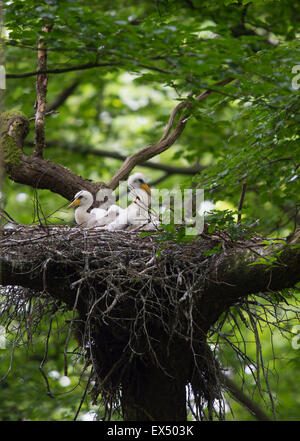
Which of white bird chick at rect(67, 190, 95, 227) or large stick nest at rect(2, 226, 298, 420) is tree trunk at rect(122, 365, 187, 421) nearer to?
large stick nest at rect(2, 226, 298, 420)

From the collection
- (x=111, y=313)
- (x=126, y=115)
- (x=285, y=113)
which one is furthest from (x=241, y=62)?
(x=126, y=115)

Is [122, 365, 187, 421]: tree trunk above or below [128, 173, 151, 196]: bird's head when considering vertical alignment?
below

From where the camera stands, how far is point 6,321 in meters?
5.68

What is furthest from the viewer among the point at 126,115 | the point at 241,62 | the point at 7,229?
the point at 126,115

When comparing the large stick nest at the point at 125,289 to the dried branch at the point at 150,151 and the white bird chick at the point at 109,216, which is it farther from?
the dried branch at the point at 150,151

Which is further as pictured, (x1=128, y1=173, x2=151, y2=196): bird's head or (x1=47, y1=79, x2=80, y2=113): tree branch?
(x1=47, y1=79, x2=80, y2=113): tree branch

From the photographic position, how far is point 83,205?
7180 millimetres

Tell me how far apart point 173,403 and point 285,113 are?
3.31 meters

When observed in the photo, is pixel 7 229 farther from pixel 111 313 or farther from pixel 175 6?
pixel 175 6

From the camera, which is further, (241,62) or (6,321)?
(241,62)

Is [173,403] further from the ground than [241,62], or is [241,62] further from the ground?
[241,62]

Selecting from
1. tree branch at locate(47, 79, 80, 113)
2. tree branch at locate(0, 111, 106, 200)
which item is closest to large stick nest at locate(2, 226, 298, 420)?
tree branch at locate(0, 111, 106, 200)

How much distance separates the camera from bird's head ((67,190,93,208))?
23.1 ft

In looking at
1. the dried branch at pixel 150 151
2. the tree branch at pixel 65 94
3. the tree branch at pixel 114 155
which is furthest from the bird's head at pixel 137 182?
the tree branch at pixel 65 94
